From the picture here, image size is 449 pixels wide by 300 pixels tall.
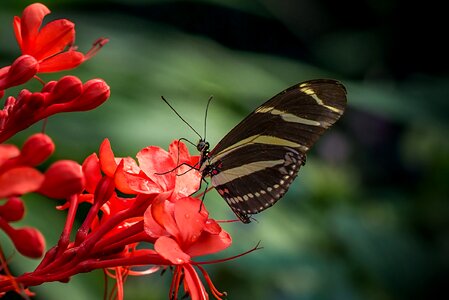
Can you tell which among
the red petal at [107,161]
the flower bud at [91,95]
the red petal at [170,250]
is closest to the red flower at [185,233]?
the red petal at [170,250]

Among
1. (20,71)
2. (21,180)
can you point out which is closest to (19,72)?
(20,71)

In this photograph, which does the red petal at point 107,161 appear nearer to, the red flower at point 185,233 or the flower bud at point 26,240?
the red flower at point 185,233

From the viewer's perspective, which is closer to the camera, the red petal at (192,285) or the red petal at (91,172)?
the red petal at (192,285)

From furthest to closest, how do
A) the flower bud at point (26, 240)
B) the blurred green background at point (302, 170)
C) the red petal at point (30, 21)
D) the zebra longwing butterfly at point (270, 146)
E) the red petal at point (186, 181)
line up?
1. the blurred green background at point (302, 170)
2. the zebra longwing butterfly at point (270, 146)
3. the red petal at point (186, 181)
4. the red petal at point (30, 21)
5. the flower bud at point (26, 240)

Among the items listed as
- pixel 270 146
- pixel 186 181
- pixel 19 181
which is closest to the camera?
pixel 19 181

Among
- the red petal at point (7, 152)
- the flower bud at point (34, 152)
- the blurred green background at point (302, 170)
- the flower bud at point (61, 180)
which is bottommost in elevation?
the blurred green background at point (302, 170)

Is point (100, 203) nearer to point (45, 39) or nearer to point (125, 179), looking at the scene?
point (125, 179)

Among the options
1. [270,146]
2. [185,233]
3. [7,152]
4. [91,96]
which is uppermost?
[7,152]
